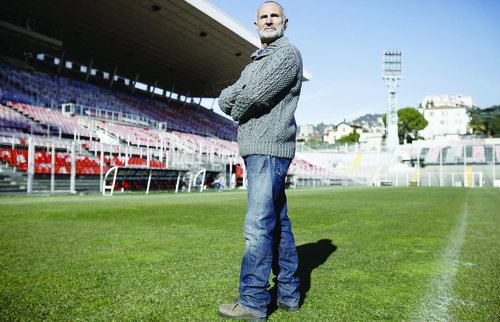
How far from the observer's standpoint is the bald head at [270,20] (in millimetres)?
2324

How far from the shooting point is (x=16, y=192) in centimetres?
1285

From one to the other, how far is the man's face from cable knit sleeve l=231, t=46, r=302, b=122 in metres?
0.14

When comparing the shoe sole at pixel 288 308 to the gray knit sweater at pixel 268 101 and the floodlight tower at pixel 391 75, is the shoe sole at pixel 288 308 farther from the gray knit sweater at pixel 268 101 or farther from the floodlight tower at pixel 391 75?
the floodlight tower at pixel 391 75

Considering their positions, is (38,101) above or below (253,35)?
below

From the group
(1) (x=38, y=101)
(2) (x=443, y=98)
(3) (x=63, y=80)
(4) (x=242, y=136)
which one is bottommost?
(4) (x=242, y=136)

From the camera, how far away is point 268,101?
221 centimetres

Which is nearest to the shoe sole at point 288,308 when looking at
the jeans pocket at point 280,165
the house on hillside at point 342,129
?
the jeans pocket at point 280,165

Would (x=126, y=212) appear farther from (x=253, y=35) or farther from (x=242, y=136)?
(x=253, y=35)

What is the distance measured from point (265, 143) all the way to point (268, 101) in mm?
227

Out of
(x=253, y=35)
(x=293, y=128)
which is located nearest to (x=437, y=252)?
(x=293, y=128)

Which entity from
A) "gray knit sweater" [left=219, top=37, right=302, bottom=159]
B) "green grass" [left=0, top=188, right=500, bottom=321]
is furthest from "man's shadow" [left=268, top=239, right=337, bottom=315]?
"gray knit sweater" [left=219, top=37, right=302, bottom=159]

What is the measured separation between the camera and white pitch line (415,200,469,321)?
2146 millimetres

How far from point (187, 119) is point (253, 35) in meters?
12.7

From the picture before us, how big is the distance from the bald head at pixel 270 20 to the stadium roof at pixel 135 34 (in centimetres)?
2193
